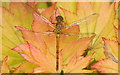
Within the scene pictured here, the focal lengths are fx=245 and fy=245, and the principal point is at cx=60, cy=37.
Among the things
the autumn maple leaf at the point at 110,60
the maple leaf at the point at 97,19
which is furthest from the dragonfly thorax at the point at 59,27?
the autumn maple leaf at the point at 110,60

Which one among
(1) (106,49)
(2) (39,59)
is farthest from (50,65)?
(1) (106,49)

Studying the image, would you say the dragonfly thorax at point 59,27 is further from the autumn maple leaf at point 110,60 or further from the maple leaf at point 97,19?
the autumn maple leaf at point 110,60

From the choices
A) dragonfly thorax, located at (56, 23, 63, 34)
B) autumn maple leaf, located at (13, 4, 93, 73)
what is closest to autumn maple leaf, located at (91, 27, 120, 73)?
autumn maple leaf, located at (13, 4, 93, 73)

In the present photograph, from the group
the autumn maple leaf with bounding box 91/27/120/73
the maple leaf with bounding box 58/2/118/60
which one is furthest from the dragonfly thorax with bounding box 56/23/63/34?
the autumn maple leaf with bounding box 91/27/120/73

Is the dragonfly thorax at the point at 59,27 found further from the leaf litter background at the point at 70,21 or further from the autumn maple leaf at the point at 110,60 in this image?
the autumn maple leaf at the point at 110,60

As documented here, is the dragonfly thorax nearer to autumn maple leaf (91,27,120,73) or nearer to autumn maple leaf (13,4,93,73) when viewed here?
autumn maple leaf (13,4,93,73)

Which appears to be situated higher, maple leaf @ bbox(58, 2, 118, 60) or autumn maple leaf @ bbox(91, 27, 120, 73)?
maple leaf @ bbox(58, 2, 118, 60)

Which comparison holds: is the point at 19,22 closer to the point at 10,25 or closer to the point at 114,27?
the point at 10,25

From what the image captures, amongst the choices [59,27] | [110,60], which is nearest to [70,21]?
[59,27]

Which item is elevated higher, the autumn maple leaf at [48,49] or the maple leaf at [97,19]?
the maple leaf at [97,19]
